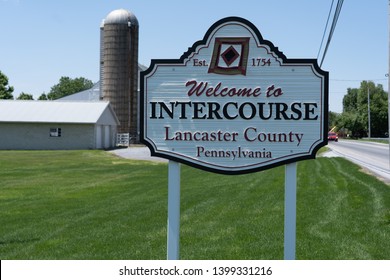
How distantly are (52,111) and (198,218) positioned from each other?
38.7 m

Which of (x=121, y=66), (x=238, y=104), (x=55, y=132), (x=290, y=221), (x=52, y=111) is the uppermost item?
(x=121, y=66)

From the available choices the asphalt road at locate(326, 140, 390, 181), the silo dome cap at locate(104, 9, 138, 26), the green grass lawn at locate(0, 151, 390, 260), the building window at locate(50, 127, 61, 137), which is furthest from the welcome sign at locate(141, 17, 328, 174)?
the silo dome cap at locate(104, 9, 138, 26)

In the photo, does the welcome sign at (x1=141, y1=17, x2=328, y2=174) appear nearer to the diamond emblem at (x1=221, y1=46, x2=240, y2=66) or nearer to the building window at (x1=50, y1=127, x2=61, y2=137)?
the diamond emblem at (x1=221, y1=46, x2=240, y2=66)

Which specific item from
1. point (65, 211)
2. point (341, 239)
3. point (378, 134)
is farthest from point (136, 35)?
point (378, 134)

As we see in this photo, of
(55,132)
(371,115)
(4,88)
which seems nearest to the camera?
(55,132)

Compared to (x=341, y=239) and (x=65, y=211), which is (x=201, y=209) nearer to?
(x=65, y=211)

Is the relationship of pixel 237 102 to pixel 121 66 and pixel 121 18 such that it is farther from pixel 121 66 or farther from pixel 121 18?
pixel 121 18

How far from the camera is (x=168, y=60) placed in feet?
19.5

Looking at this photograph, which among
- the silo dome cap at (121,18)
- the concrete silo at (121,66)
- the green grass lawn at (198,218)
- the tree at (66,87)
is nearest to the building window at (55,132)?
the concrete silo at (121,66)

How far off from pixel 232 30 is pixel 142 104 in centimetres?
127

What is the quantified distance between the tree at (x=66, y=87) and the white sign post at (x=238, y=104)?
13152 cm

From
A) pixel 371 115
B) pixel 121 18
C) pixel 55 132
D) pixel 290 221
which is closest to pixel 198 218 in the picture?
pixel 290 221

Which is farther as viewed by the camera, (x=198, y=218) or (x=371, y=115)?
(x=371, y=115)

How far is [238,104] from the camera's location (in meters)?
5.87
